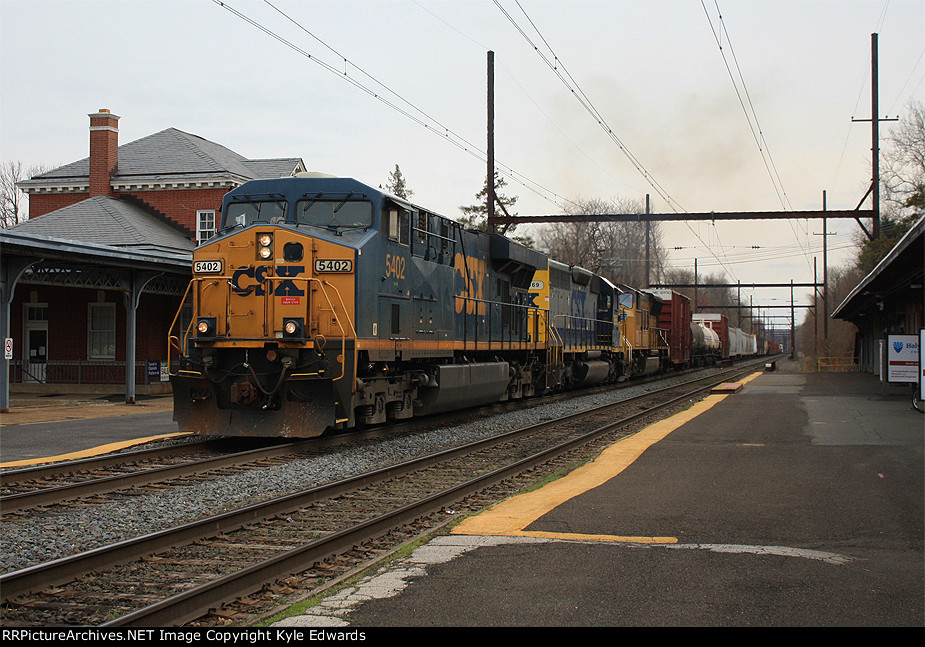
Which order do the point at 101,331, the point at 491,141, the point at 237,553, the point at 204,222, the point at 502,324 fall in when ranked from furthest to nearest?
the point at 204,222, the point at 101,331, the point at 491,141, the point at 502,324, the point at 237,553

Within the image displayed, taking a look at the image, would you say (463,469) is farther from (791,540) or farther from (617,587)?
(617,587)

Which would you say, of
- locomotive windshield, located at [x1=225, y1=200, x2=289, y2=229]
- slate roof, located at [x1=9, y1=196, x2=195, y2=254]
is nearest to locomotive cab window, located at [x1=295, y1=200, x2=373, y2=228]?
locomotive windshield, located at [x1=225, y1=200, x2=289, y2=229]

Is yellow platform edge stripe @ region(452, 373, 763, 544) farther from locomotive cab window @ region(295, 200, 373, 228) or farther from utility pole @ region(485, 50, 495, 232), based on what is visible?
utility pole @ region(485, 50, 495, 232)

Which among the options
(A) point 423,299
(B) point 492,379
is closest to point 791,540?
(A) point 423,299

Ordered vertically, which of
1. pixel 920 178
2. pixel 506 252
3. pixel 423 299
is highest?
pixel 920 178

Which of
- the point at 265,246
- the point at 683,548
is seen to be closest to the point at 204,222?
the point at 265,246

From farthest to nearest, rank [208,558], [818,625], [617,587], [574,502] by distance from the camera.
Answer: [574,502] < [208,558] < [617,587] < [818,625]

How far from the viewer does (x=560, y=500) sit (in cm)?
807

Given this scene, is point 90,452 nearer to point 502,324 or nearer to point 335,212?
point 335,212

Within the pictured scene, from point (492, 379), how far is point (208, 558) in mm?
10566

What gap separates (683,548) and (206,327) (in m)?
7.68

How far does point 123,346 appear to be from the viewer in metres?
25.8

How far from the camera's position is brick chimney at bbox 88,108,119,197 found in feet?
98.9

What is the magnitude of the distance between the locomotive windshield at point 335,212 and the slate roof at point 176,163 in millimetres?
19329
